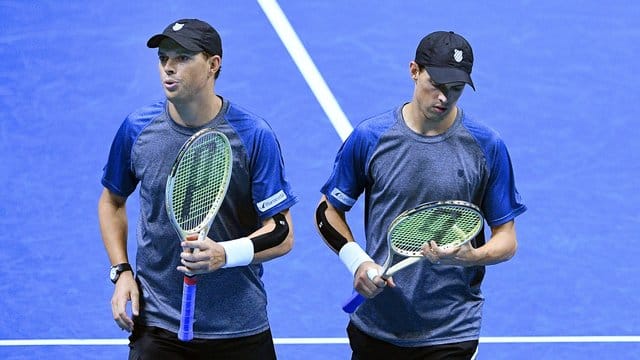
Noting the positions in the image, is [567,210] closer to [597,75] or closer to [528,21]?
[597,75]

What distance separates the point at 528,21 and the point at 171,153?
7455 millimetres

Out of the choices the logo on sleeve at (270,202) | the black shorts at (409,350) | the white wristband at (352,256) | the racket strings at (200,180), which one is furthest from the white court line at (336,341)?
the racket strings at (200,180)

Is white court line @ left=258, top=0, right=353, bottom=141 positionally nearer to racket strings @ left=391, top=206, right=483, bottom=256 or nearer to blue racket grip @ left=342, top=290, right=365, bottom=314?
blue racket grip @ left=342, top=290, right=365, bottom=314

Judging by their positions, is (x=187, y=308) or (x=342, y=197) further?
(x=342, y=197)

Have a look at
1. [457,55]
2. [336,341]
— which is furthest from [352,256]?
[336,341]

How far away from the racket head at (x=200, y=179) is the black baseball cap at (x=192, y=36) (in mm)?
415

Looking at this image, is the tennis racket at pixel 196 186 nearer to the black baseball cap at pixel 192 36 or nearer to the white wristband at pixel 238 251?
the white wristband at pixel 238 251

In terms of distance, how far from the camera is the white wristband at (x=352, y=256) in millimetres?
6891

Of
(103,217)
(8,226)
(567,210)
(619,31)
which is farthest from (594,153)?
(103,217)

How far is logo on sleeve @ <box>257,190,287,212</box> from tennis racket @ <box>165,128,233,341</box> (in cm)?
27

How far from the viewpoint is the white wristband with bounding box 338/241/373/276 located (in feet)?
22.6

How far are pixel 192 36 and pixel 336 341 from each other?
135 inches

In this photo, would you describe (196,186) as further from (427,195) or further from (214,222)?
(427,195)

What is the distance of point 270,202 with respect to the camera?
6941 millimetres
